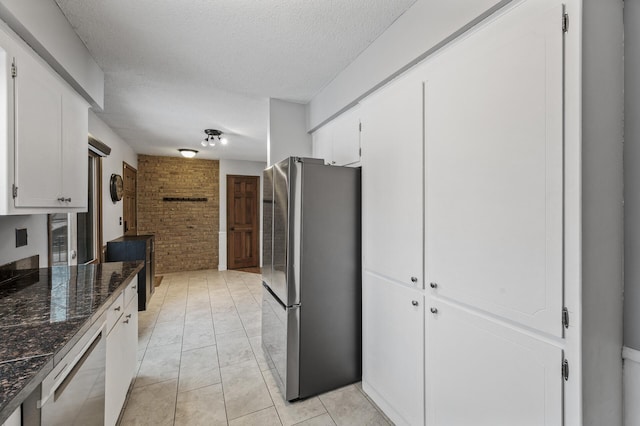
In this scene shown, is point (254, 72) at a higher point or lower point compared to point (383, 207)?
higher

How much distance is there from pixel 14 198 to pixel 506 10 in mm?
2296

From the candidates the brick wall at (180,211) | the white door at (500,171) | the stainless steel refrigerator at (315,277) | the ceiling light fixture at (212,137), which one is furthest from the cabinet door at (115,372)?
the brick wall at (180,211)

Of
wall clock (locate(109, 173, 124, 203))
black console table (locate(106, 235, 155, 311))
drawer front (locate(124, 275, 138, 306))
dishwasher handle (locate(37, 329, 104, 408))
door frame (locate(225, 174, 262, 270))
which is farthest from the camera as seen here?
door frame (locate(225, 174, 262, 270))

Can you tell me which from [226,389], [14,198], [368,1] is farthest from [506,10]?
[226,389]

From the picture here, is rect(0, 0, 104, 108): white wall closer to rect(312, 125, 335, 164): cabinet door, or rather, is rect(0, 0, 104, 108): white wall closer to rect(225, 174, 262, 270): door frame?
rect(312, 125, 335, 164): cabinet door

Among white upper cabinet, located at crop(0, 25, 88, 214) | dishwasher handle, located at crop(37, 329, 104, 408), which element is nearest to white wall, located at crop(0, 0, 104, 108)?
white upper cabinet, located at crop(0, 25, 88, 214)

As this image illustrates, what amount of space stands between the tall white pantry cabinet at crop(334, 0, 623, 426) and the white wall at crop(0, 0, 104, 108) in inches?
76.7

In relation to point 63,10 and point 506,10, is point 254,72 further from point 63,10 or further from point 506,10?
point 506,10

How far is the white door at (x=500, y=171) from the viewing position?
101 cm

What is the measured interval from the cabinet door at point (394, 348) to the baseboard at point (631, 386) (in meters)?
0.78

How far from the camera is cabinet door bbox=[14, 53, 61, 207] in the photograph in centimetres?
130

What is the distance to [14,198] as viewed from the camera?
127 cm

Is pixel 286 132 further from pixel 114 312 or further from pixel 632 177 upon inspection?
pixel 632 177

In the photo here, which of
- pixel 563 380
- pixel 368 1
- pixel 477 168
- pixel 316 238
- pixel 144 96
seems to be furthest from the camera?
pixel 144 96
